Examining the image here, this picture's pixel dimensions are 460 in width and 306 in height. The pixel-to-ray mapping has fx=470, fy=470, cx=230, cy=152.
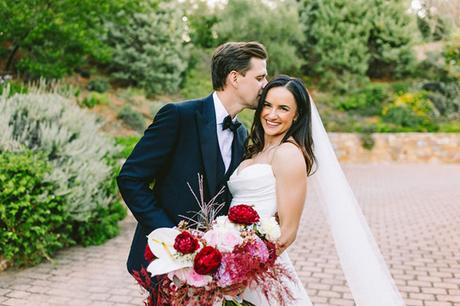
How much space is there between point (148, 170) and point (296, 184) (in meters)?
0.80

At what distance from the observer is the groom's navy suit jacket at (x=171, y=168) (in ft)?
8.12

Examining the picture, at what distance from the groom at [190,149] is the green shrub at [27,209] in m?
2.91

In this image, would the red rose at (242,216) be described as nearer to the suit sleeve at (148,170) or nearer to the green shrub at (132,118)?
the suit sleeve at (148,170)

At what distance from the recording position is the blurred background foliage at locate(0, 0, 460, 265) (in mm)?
5727

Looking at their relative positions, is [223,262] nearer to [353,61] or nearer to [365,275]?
[365,275]

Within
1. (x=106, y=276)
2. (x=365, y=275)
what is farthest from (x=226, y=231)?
(x=106, y=276)

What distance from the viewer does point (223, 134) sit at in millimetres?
2789

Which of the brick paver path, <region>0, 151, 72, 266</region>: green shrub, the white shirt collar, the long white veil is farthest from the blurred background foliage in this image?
the long white veil

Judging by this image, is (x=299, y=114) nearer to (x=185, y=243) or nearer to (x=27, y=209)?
(x=185, y=243)

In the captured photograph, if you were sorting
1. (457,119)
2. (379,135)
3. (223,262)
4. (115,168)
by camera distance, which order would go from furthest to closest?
(457,119), (379,135), (115,168), (223,262)

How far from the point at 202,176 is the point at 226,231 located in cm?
50

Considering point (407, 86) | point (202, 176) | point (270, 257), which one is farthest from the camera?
point (407, 86)

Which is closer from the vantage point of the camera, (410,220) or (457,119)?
(410,220)

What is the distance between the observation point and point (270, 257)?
2.17m
